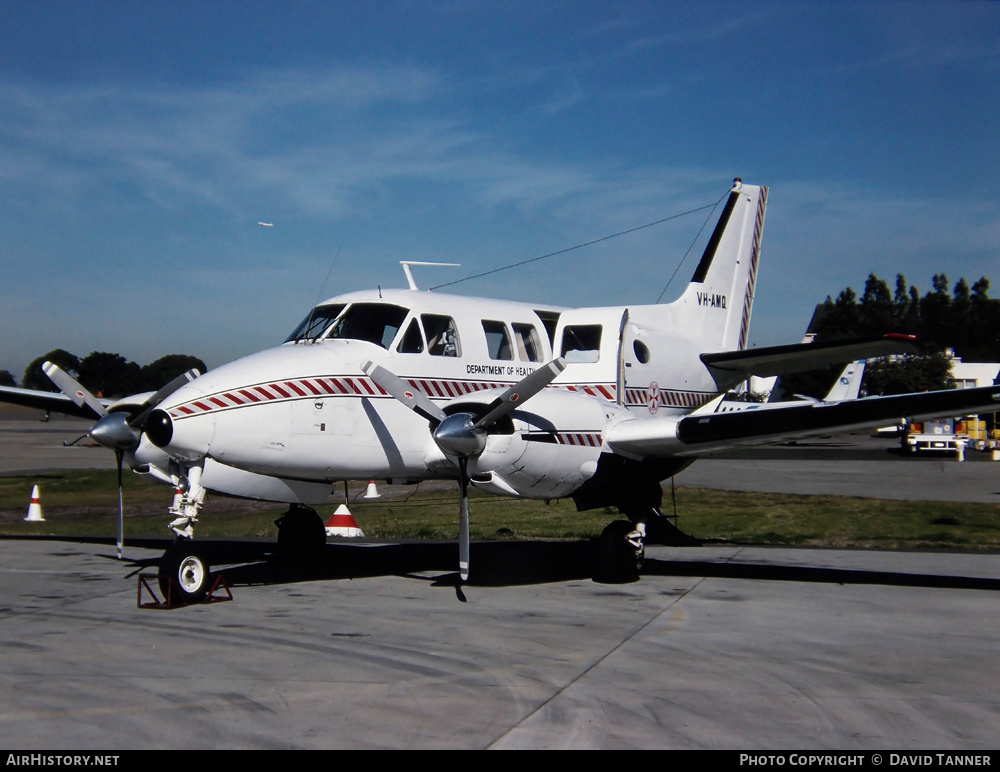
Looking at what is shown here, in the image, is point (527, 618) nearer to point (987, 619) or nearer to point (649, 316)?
point (987, 619)

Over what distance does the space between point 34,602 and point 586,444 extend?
650cm

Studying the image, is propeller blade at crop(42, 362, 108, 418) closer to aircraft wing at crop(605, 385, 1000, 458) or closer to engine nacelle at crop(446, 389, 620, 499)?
engine nacelle at crop(446, 389, 620, 499)

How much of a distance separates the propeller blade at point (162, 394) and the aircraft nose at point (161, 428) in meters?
1.48

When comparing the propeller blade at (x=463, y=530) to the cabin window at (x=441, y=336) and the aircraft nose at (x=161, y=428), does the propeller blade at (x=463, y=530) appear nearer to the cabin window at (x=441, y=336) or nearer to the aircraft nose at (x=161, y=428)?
the cabin window at (x=441, y=336)

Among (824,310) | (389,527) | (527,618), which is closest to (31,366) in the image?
(389,527)

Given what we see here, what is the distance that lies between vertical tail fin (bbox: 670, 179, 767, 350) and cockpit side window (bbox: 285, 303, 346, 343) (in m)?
6.50

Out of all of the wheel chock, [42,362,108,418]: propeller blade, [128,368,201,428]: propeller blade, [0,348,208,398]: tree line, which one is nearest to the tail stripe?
[128,368,201,428]: propeller blade

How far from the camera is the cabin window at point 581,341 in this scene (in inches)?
548

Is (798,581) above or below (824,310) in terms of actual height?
below

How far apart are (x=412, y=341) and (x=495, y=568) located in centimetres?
381

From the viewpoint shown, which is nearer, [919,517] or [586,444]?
[586,444]

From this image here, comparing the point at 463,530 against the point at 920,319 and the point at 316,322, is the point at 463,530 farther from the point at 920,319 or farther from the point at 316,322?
the point at 920,319

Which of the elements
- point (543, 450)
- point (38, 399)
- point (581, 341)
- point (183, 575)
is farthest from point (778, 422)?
point (38, 399)
